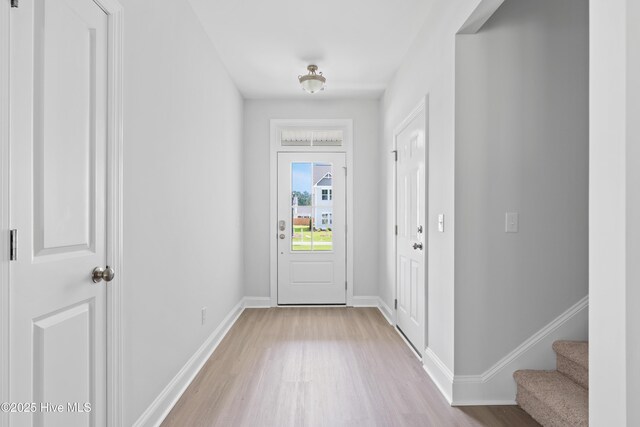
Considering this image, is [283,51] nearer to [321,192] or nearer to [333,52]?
[333,52]

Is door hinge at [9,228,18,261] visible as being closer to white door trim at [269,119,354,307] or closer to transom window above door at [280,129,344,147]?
white door trim at [269,119,354,307]

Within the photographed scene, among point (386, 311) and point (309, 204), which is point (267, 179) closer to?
point (309, 204)

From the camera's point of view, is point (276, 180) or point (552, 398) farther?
point (276, 180)

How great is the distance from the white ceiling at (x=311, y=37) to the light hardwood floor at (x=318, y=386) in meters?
2.57

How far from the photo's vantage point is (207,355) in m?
3.13

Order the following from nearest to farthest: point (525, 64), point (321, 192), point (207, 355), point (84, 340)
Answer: point (84, 340)
point (525, 64)
point (207, 355)
point (321, 192)

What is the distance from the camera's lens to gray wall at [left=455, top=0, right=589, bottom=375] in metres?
2.32

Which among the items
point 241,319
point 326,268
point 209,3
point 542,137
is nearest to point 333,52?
point 209,3

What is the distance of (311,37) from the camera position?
327cm

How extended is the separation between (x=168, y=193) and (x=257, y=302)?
111 inches

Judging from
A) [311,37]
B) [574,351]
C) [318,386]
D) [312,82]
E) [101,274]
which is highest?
[311,37]

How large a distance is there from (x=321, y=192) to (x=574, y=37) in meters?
3.05

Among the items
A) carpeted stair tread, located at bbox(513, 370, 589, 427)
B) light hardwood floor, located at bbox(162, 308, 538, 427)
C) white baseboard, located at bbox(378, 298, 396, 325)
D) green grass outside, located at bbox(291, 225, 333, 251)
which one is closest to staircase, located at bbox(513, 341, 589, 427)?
carpeted stair tread, located at bbox(513, 370, 589, 427)

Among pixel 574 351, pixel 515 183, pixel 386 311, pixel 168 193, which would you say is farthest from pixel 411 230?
pixel 168 193
